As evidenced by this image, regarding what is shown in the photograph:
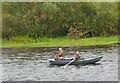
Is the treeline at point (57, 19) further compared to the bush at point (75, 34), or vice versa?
the treeline at point (57, 19)

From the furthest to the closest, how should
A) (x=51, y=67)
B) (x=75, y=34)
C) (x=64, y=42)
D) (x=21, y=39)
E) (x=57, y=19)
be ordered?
(x=57, y=19)
(x=75, y=34)
(x=21, y=39)
(x=64, y=42)
(x=51, y=67)

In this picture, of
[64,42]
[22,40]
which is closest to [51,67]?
[64,42]

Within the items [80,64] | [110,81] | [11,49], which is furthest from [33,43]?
[110,81]

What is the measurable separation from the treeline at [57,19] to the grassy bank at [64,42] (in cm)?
232

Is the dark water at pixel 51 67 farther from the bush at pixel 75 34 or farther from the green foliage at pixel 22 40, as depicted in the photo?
the bush at pixel 75 34

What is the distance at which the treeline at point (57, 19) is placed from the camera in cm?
4797

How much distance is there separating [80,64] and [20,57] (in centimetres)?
676

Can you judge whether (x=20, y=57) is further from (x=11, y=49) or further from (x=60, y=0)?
(x=60, y=0)

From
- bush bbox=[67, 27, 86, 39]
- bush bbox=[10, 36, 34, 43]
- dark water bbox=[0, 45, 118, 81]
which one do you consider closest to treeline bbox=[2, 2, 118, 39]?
bush bbox=[67, 27, 86, 39]

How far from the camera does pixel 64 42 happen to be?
4312cm

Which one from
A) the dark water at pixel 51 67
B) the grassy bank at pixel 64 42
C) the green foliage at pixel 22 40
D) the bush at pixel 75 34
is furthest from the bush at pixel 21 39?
the dark water at pixel 51 67

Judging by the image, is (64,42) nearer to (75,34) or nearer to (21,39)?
(75,34)

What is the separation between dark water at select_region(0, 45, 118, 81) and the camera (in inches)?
986

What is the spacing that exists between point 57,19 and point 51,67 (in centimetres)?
2036
